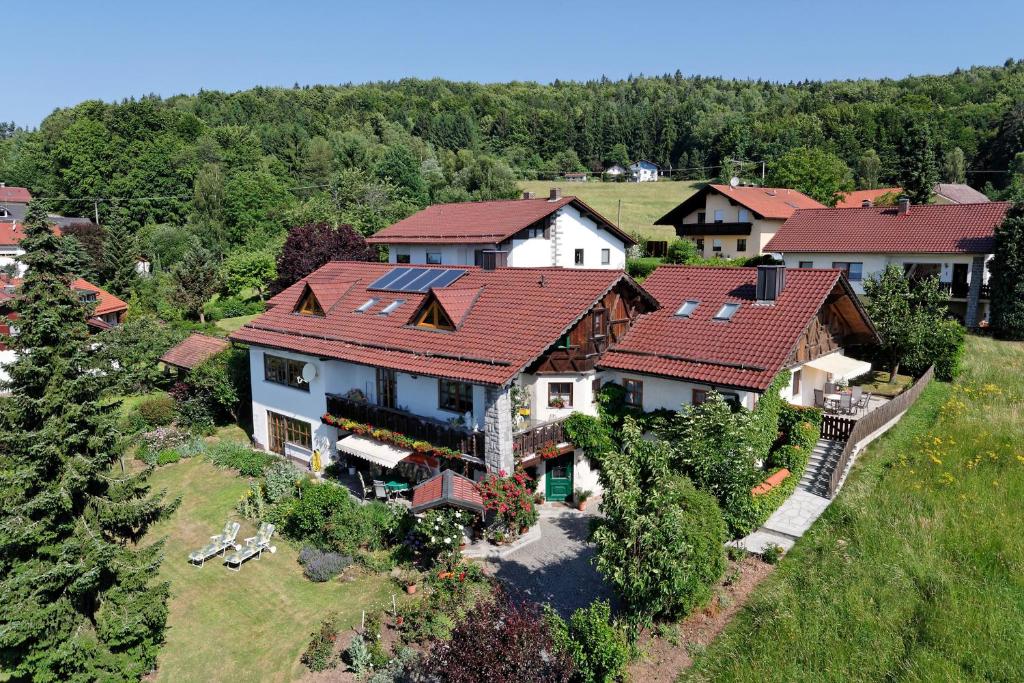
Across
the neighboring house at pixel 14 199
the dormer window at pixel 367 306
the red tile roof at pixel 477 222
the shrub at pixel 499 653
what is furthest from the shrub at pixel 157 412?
the neighboring house at pixel 14 199

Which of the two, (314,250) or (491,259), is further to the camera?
(314,250)

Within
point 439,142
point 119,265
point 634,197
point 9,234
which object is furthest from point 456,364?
point 439,142

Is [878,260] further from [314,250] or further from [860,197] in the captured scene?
[860,197]

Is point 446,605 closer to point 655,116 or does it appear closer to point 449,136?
point 449,136

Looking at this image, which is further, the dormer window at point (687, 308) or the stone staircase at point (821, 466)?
the dormer window at point (687, 308)

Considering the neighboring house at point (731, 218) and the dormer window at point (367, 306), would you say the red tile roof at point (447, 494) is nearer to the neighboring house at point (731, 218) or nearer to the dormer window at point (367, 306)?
the dormer window at point (367, 306)

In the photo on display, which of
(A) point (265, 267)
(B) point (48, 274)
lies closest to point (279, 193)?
(A) point (265, 267)
